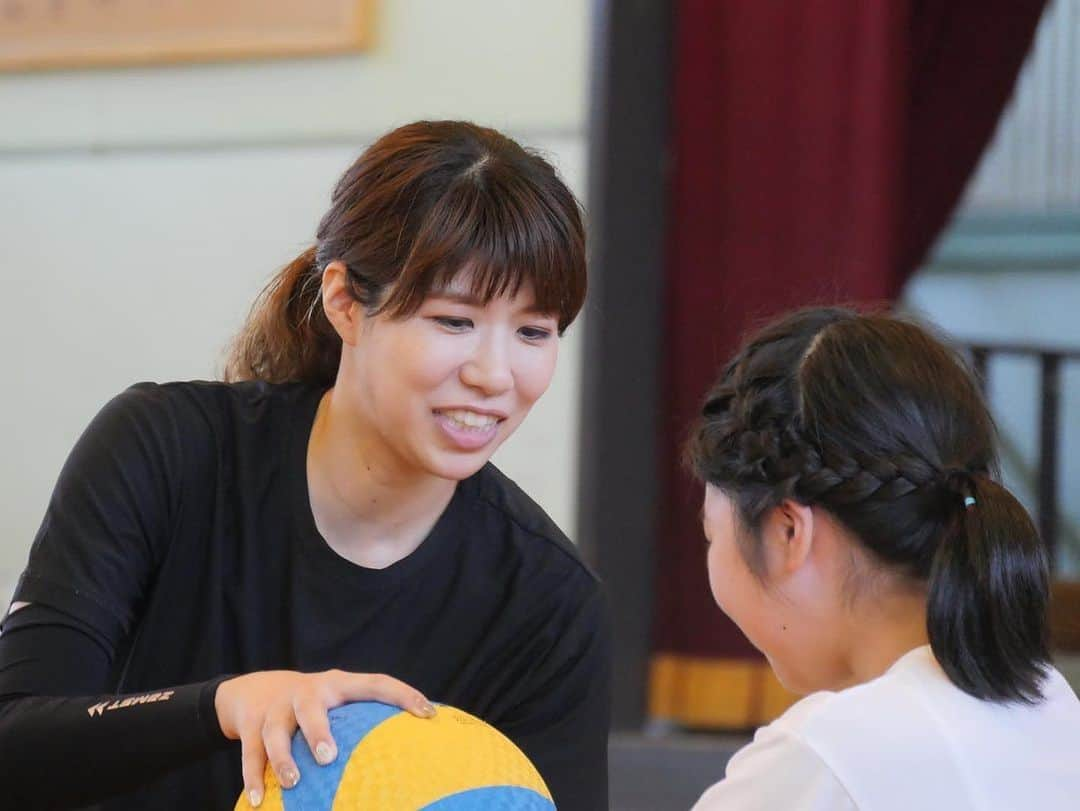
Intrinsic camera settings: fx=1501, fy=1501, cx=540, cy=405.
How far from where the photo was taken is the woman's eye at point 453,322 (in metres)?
1.49

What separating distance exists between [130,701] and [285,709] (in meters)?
0.19

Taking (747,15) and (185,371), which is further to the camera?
(185,371)

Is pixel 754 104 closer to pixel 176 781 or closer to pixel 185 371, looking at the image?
pixel 185 371

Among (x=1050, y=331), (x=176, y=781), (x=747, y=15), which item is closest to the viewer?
(x=176, y=781)

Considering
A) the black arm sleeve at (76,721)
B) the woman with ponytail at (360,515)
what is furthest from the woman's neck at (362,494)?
the black arm sleeve at (76,721)

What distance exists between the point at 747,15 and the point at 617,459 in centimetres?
110

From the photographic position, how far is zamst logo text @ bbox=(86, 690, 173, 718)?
133 centimetres

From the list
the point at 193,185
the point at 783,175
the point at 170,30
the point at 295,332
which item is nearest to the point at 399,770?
the point at 295,332

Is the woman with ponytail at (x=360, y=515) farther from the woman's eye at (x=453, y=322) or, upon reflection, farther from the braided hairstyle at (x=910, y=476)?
the braided hairstyle at (x=910, y=476)

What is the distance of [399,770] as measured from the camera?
122 cm

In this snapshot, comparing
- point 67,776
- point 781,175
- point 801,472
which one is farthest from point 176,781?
point 781,175

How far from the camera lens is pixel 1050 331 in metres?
5.95

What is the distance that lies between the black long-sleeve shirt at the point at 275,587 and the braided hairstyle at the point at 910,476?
342mm

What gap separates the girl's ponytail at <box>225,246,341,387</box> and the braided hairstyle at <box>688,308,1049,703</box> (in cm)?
55
